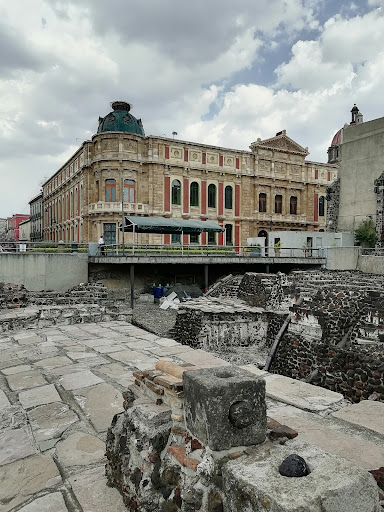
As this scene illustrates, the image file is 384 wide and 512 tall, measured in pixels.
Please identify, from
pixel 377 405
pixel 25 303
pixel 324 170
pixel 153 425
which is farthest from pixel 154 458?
pixel 324 170

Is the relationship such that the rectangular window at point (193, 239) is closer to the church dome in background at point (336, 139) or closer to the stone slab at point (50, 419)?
the stone slab at point (50, 419)

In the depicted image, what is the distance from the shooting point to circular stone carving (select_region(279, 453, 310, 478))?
5.30 ft

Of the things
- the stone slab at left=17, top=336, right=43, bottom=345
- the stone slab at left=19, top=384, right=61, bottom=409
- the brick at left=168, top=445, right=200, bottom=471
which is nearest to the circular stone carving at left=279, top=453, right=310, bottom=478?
the brick at left=168, top=445, right=200, bottom=471

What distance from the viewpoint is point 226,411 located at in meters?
1.90

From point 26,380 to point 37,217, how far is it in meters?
50.8

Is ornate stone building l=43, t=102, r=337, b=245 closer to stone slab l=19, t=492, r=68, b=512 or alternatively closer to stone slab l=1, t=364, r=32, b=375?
stone slab l=1, t=364, r=32, b=375

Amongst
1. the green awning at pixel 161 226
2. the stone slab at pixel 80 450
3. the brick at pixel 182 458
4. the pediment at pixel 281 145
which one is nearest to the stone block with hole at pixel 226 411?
the brick at pixel 182 458

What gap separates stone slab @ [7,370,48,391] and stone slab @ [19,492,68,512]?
2150 mm

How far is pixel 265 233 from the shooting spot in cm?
3450

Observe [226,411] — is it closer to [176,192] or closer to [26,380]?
[26,380]

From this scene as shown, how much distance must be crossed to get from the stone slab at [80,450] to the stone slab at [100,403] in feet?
0.64

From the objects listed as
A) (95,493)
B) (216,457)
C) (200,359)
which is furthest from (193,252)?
(216,457)

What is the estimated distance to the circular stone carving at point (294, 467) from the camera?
1.61 meters

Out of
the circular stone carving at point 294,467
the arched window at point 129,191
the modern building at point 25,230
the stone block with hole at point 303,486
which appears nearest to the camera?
the stone block with hole at point 303,486
